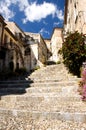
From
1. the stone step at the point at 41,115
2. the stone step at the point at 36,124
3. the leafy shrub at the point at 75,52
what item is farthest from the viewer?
the leafy shrub at the point at 75,52

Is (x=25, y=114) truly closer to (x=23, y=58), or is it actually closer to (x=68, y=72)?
(x=68, y=72)

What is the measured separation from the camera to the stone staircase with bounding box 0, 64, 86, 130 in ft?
24.1

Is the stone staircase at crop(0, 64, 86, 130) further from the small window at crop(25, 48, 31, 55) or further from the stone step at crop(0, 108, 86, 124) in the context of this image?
the small window at crop(25, 48, 31, 55)

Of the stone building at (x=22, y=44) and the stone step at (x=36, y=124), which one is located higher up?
the stone step at (x=36, y=124)

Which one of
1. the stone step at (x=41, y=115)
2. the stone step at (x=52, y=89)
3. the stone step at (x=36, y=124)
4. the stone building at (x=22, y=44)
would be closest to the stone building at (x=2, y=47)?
the stone building at (x=22, y=44)

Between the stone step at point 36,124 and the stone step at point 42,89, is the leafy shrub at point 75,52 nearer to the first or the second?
the stone step at point 42,89

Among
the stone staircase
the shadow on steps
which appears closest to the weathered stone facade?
the shadow on steps

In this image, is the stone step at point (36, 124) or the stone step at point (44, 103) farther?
the stone step at point (44, 103)

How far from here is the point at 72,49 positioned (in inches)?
627

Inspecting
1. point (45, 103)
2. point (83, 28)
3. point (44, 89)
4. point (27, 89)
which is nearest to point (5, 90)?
point (27, 89)

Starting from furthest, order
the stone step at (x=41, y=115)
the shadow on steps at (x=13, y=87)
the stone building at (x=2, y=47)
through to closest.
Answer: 1. the stone building at (x=2, y=47)
2. the shadow on steps at (x=13, y=87)
3. the stone step at (x=41, y=115)

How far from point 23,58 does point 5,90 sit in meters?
20.3

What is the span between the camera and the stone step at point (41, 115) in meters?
7.61

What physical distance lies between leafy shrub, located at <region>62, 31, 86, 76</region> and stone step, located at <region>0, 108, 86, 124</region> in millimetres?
8105
